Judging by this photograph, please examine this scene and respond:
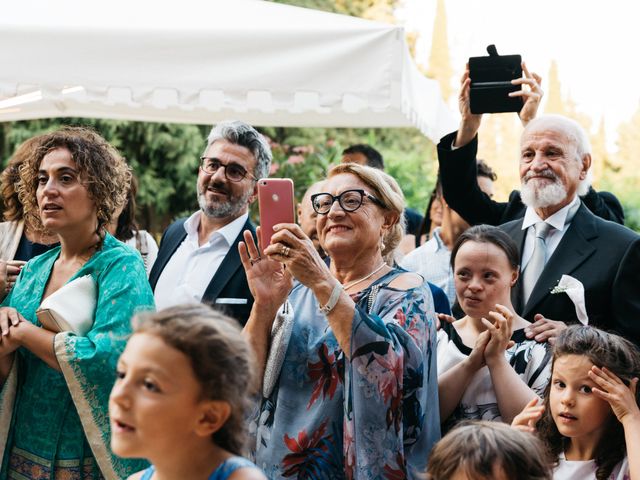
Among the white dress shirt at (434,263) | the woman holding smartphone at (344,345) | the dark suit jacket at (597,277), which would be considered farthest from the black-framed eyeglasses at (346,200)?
the white dress shirt at (434,263)

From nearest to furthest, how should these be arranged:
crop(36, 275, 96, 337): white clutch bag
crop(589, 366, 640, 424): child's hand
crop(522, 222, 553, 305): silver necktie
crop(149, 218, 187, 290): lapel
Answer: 1. crop(589, 366, 640, 424): child's hand
2. crop(36, 275, 96, 337): white clutch bag
3. crop(522, 222, 553, 305): silver necktie
4. crop(149, 218, 187, 290): lapel

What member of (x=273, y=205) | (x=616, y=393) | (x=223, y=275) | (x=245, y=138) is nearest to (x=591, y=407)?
(x=616, y=393)

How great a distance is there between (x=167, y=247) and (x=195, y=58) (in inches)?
42.2

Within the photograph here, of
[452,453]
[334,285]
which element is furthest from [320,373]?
[452,453]

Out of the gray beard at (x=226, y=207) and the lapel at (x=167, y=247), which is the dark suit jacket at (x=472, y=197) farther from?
the lapel at (x=167, y=247)

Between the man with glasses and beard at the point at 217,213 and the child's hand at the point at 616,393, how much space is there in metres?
1.70

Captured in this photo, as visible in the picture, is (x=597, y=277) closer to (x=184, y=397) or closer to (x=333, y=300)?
(x=333, y=300)

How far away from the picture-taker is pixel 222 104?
188 inches

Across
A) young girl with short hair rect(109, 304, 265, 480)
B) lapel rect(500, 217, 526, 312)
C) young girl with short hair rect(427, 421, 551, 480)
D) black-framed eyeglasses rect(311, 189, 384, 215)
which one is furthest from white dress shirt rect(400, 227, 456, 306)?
young girl with short hair rect(109, 304, 265, 480)

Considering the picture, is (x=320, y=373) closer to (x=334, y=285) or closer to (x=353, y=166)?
(x=334, y=285)

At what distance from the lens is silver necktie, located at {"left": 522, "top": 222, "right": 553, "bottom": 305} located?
386 centimetres

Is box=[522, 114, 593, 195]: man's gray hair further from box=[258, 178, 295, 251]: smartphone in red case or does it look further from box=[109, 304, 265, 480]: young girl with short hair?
box=[109, 304, 265, 480]: young girl with short hair

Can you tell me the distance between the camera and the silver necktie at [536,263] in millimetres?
3857

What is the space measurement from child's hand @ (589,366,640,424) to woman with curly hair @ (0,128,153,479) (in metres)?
1.63
